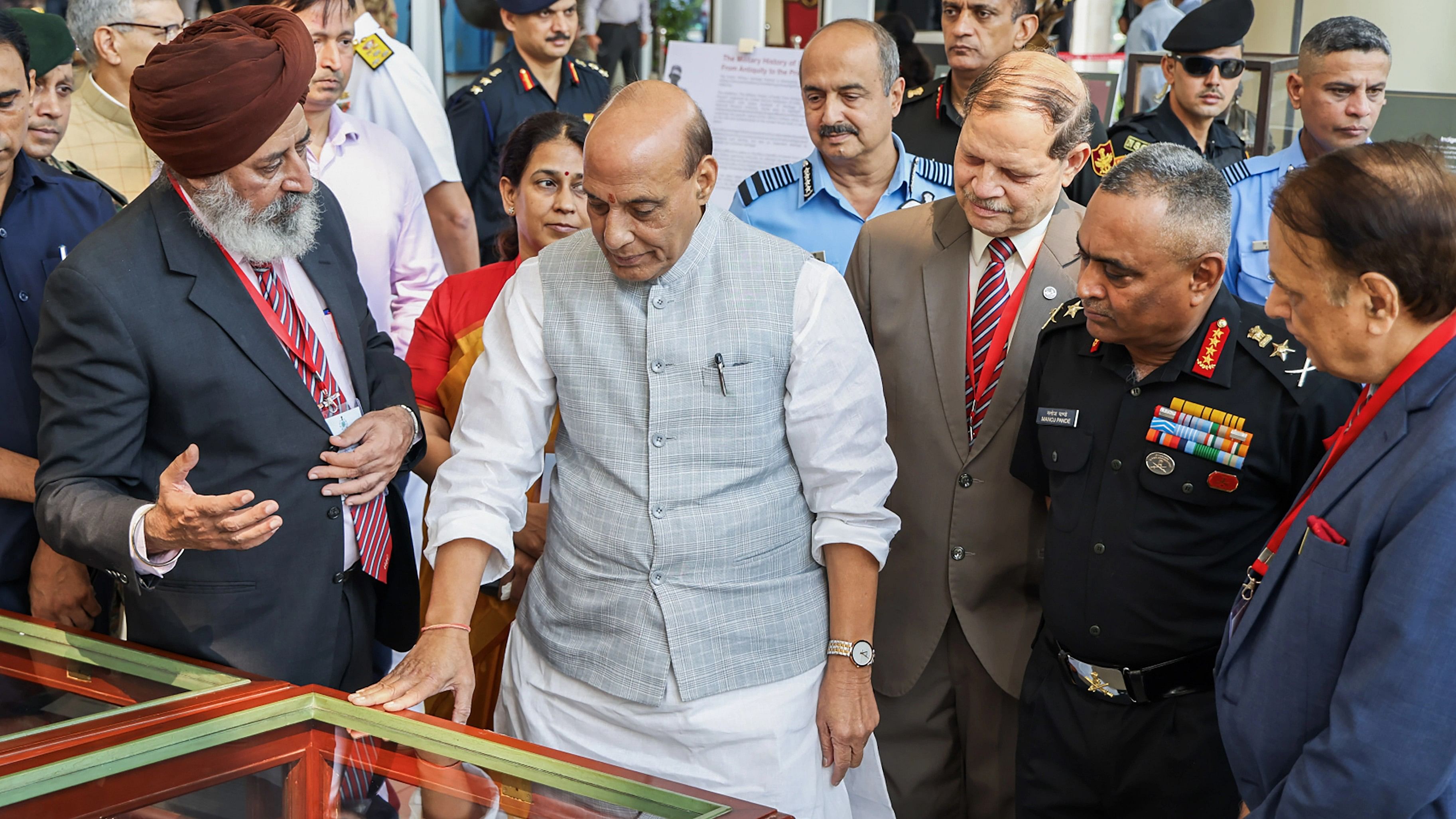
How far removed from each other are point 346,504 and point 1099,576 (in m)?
1.36

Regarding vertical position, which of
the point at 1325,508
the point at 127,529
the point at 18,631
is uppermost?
the point at 1325,508

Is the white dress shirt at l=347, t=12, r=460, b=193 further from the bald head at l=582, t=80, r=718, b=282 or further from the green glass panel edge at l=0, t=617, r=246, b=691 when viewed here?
the green glass panel edge at l=0, t=617, r=246, b=691

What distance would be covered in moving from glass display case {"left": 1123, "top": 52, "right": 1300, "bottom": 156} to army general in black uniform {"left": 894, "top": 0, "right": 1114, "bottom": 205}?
1.89 metres

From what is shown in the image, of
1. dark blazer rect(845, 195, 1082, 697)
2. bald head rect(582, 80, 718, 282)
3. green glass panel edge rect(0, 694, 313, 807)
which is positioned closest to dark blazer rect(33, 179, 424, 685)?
green glass panel edge rect(0, 694, 313, 807)

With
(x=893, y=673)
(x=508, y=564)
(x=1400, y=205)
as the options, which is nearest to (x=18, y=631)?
(x=508, y=564)

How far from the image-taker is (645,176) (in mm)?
1935

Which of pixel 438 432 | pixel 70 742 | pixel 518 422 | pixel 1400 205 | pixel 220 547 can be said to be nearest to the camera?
pixel 1400 205

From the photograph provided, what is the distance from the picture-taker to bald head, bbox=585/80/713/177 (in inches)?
76.0

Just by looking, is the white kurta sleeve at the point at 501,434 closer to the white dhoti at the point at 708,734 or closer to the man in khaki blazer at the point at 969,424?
the white dhoti at the point at 708,734

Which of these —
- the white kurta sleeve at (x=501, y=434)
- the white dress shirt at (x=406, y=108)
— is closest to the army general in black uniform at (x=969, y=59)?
the white dress shirt at (x=406, y=108)

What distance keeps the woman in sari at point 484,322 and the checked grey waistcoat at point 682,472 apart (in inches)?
20.6

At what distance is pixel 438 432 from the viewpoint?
2750mm

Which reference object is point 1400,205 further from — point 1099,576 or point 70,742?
point 70,742

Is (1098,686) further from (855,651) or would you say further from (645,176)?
(645,176)
